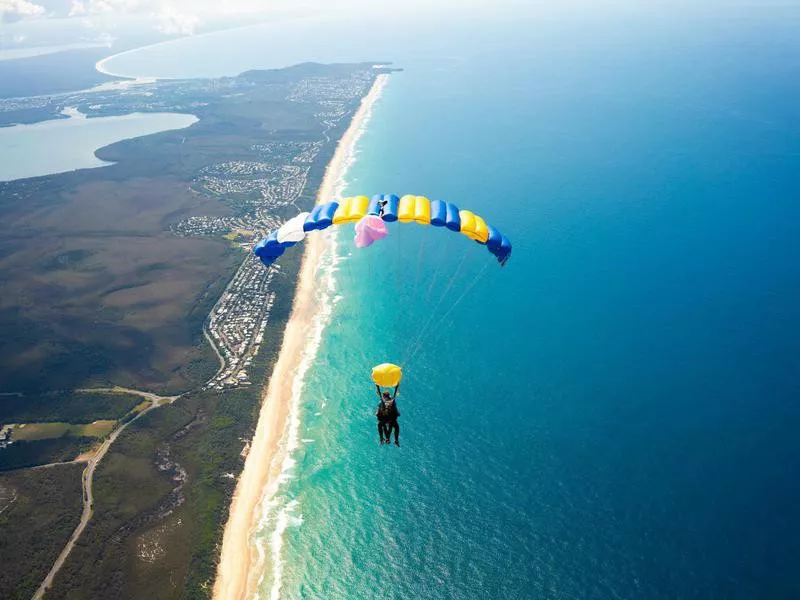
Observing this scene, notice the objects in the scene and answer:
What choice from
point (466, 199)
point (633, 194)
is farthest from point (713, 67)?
point (466, 199)

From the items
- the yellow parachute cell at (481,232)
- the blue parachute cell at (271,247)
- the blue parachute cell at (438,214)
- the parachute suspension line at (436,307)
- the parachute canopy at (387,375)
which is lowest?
the parachute suspension line at (436,307)

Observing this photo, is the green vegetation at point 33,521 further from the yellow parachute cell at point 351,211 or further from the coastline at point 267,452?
the yellow parachute cell at point 351,211

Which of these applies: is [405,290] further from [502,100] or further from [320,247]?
[502,100]

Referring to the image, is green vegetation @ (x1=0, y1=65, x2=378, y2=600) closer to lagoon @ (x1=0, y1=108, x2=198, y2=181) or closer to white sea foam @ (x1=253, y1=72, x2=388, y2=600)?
white sea foam @ (x1=253, y1=72, x2=388, y2=600)

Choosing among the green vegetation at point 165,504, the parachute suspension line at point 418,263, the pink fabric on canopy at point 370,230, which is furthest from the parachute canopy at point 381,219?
the parachute suspension line at point 418,263

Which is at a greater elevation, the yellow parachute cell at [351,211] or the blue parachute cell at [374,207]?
the blue parachute cell at [374,207]

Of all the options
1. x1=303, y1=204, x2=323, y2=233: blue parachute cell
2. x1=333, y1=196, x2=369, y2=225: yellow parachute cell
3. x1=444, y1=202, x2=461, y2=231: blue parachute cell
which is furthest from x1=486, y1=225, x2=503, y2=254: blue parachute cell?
x1=303, y1=204, x2=323, y2=233: blue parachute cell

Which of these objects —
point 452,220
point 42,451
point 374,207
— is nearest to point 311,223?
point 374,207

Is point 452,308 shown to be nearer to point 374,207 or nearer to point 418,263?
point 418,263
